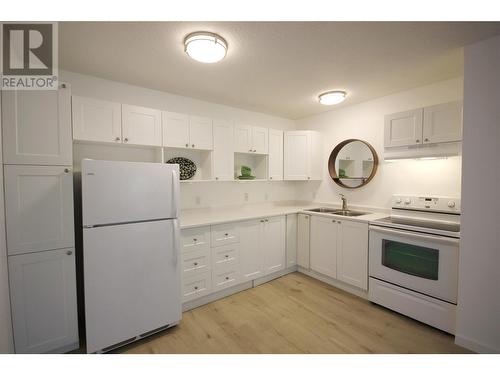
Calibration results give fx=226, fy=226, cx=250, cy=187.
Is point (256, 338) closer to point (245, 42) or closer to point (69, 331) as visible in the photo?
point (69, 331)

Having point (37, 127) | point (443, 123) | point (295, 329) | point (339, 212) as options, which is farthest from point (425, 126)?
point (37, 127)

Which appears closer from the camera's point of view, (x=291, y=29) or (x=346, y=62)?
(x=291, y=29)

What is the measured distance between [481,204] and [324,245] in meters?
1.57

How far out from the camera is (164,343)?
1895 millimetres

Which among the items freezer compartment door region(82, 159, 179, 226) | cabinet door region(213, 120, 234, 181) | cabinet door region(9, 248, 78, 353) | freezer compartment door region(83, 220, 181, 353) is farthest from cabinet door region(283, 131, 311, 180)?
cabinet door region(9, 248, 78, 353)

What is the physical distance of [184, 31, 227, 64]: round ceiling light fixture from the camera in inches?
63.6

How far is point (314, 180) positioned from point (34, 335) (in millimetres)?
3637

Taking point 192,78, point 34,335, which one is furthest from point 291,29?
point 34,335

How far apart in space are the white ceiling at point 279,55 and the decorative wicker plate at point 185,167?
2.74ft

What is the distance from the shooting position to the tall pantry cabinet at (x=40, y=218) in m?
1.56

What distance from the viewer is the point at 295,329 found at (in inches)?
81.2

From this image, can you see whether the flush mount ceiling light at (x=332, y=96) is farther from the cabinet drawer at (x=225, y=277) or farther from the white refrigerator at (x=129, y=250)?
the cabinet drawer at (x=225, y=277)

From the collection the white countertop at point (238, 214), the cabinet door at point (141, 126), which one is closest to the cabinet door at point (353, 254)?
the white countertop at point (238, 214)

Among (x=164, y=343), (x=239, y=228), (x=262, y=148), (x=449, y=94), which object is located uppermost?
(x=449, y=94)
